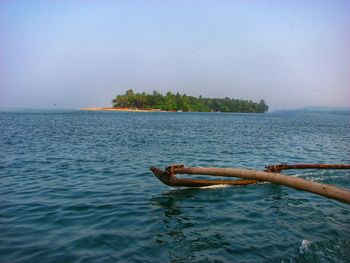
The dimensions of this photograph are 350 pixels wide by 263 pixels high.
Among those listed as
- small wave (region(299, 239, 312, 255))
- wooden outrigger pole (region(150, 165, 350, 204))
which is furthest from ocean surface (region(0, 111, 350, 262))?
wooden outrigger pole (region(150, 165, 350, 204))

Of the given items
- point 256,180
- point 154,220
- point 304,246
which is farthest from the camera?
point 154,220

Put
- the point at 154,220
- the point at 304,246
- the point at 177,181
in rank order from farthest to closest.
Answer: the point at 177,181 < the point at 154,220 < the point at 304,246

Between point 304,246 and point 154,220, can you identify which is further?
point 154,220

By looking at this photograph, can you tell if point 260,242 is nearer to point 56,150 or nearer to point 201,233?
point 201,233

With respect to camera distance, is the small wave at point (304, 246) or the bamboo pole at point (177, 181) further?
the bamboo pole at point (177, 181)

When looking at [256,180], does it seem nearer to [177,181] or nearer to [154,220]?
[154,220]

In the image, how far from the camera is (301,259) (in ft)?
26.6

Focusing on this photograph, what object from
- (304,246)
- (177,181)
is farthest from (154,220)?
(304,246)

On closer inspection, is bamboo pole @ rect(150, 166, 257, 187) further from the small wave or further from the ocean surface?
the small wave

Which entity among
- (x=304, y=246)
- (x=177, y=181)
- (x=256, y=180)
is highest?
(x=256, y=180)

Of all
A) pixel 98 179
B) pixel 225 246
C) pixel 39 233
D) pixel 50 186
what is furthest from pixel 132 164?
pixel 225 246

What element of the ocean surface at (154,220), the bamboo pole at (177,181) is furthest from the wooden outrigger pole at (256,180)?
the ocean surface at (154,220)

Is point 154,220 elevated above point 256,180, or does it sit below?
below

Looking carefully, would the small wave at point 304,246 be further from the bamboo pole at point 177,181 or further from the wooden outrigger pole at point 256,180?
the bamboo pole at point 177,181
